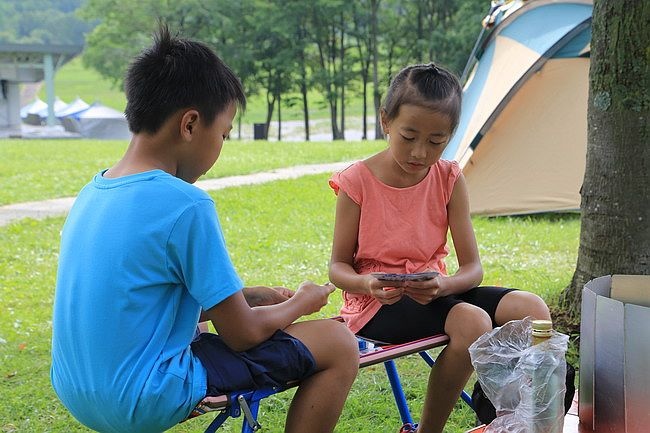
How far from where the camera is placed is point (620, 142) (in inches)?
135

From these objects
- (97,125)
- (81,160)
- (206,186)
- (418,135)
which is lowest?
(97,125)

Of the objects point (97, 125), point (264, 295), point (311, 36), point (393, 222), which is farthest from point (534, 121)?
point (311, 36)

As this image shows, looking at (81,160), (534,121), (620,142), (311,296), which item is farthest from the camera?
(81,160)

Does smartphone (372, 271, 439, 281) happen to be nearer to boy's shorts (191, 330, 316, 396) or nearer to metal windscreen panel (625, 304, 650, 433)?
boy's shorts (191, 330, 316, 396)

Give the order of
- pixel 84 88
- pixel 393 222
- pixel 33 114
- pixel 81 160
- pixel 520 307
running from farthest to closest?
1. pixel 84 88
2. pixel 33 114
3. pixel 81 160
4. pixel 393 222
5. pixel 520 307

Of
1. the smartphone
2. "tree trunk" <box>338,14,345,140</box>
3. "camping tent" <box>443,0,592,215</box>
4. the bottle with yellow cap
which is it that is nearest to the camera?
the bottle with yellow cap

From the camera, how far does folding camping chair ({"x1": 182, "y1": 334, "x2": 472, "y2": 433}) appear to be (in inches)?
78.3

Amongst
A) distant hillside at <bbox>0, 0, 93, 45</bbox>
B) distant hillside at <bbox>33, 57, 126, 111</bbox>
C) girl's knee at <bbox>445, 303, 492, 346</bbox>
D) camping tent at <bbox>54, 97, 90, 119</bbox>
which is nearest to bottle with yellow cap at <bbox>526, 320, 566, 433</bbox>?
girl's knee at <bbox>445, 303, 492, 346</bbox>

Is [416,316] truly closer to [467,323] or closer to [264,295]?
[467,323]

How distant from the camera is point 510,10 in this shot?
7449mm

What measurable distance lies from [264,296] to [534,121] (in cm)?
518

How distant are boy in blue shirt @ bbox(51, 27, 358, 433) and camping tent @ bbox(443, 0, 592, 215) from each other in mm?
5194

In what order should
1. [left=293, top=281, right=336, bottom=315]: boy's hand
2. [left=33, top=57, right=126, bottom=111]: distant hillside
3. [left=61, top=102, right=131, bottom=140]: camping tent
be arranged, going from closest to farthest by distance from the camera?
1. [left=293, top=281, right=336, bottom=315]: boy's hand
2. [left=61, top=102, right=131, bottom=140]: camping tent
3. [left=33, top=57, right=126, bottom=111]: distant hillside

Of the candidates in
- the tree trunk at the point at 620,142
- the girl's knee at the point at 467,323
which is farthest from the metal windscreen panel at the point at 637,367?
the tree trunk at the point at 620,142
